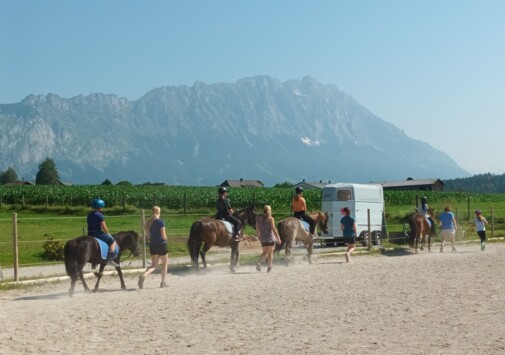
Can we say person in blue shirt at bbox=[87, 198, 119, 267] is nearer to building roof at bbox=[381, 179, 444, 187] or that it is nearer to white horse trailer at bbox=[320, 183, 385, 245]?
white horse trailer at bbox=[320, 183, 385, 245]

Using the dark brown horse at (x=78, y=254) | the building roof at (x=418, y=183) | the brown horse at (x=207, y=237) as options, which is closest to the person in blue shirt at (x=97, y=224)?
the dark brown horse at (x=78, y=254)

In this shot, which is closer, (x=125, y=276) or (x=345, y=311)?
(x=345, y=311)

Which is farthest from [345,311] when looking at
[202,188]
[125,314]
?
[202,188]

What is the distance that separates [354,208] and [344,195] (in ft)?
2.43

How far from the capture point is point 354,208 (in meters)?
Result: 29.8

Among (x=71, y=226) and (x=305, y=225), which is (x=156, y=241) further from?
(x=71, y=226)

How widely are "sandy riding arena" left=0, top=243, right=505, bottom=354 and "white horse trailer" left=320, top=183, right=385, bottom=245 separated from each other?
38.1 ft

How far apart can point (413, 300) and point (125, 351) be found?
6.10m

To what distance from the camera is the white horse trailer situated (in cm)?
2950

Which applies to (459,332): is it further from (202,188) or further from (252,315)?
(202,188)

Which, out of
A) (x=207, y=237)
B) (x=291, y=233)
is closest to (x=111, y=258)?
(x=207, y=237)

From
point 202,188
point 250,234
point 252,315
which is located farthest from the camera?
point 202,188

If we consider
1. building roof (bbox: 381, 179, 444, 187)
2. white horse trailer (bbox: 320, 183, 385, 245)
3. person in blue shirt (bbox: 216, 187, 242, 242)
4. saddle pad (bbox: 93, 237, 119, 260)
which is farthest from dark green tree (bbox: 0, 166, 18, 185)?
saddle pad (bbox: 93, 237, 119, 260)

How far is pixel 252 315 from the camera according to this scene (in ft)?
36.1
